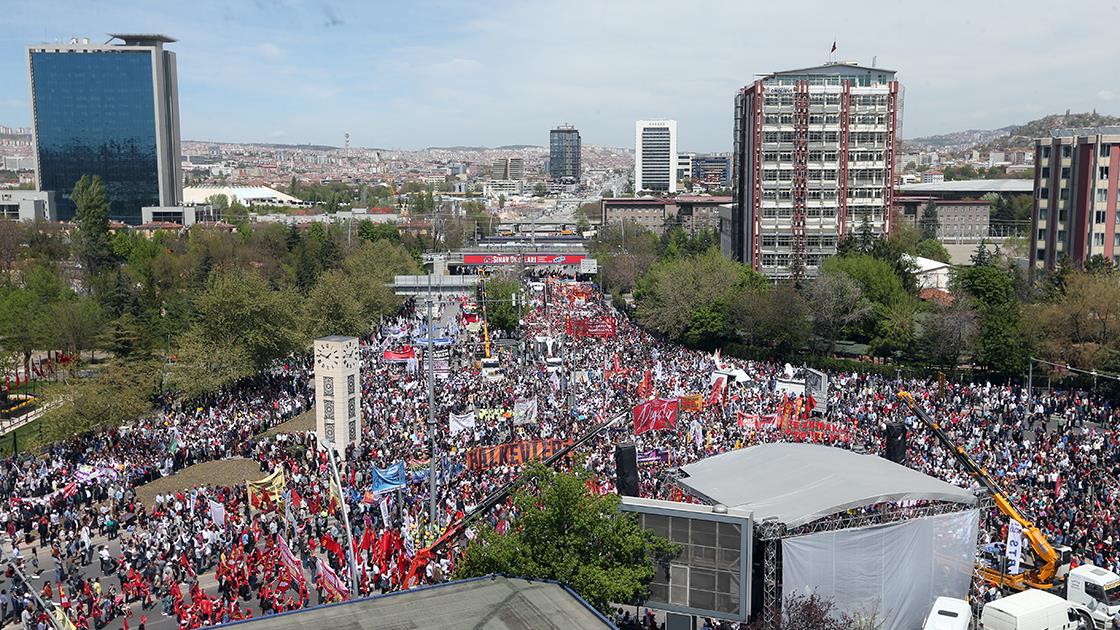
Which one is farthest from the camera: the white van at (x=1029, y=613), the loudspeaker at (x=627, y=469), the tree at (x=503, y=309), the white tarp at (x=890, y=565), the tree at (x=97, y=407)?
the tree at (x=503, y=309)

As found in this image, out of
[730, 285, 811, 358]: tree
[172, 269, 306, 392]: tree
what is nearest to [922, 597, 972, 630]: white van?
[172, 269, 306, 392]: tree

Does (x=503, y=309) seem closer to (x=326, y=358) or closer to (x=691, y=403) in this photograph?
(x=326, y=358)

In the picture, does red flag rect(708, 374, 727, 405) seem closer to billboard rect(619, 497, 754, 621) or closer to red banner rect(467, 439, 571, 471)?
red banner rect(467, 439, 571, 471)

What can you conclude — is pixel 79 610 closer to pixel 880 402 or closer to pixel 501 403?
pixel 501 403

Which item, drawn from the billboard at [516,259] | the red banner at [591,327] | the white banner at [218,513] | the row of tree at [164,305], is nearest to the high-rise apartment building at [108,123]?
the row of tree at [164,305]

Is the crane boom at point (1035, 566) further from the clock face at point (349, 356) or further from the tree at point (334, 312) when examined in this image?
the tree at point (334, 312)

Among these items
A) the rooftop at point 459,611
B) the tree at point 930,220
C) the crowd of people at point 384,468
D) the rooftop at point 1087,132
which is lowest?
the crowd of people at point 384,468
